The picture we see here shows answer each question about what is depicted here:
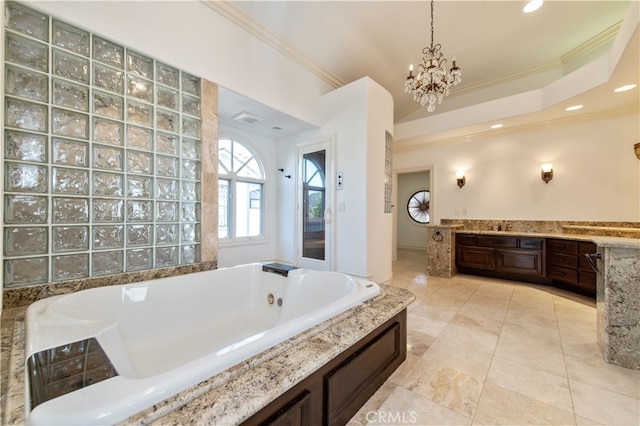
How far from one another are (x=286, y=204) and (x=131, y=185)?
2.47 metres

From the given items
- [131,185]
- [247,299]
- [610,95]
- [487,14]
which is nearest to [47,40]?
[131,185]

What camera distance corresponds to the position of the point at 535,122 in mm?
3832

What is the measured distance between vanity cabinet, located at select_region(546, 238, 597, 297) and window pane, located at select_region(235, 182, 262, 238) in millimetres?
4418

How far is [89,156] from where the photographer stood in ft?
5.99

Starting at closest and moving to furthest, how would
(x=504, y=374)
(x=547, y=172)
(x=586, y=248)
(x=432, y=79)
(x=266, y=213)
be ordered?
(x=504, y=374) < (x=432, y=79) < (x=586, y=248) < (x=547, y=172) < (x=266, y=213)

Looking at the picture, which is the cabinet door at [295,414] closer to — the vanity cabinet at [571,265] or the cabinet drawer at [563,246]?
the vanity cabinet at [571,265]

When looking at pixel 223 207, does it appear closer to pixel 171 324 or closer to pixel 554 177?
pixel 171 324

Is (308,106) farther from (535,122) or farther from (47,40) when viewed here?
(535,122)

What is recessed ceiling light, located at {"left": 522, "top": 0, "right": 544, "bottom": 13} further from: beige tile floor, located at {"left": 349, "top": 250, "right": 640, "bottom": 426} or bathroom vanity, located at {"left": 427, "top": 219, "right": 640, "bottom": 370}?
beige tile floor, located at {"left": 349, "top": 250, "right": 640, "bottom": 426}

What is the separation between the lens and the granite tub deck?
0.68m

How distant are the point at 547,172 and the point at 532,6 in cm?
233

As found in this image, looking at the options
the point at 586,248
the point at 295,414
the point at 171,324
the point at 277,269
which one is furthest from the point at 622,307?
the point at 171,324

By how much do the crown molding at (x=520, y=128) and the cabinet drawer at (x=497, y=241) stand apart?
1.88m

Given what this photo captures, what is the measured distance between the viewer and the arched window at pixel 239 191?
3.87m
